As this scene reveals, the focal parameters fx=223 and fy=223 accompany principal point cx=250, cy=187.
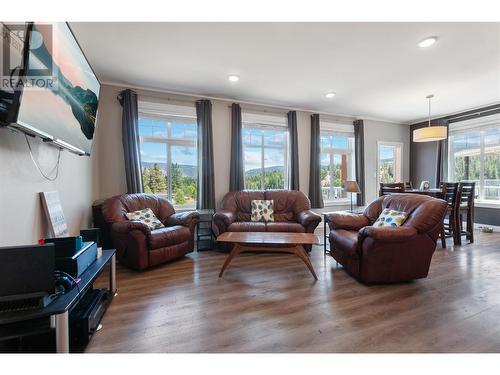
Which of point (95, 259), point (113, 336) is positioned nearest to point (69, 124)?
point (95, 259)

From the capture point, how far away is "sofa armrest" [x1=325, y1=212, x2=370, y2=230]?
2.98 metres

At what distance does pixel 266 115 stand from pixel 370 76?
1.91 metres

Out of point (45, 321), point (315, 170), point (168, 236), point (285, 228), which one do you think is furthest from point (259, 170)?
point (45, 321)

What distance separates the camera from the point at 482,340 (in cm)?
152

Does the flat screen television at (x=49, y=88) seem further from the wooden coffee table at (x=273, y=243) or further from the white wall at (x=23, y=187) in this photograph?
the wooden coffee table at (x=273, y=243)

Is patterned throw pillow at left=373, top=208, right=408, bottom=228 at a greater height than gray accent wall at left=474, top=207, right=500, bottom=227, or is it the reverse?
patterned throw pillow at left=373, top=208, right=408, bottom=228

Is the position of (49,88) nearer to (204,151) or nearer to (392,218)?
(204,151)

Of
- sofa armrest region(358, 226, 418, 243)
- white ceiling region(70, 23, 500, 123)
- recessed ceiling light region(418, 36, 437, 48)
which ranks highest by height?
white ceiling region(70, 23, 500, 123)

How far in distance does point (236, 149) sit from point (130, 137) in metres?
1.78

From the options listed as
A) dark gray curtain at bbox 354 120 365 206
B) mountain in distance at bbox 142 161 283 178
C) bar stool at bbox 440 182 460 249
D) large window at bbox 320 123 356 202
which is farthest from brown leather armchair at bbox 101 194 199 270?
bar stool at bbox 440 182 460 249

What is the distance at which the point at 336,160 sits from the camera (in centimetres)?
536

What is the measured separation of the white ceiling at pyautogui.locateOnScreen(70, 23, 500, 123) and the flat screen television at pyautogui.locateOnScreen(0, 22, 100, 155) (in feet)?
2.25

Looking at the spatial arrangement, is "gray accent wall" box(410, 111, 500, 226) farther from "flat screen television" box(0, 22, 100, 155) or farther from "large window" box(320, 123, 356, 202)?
"flat screen television" box(0, 22, 100, 155)

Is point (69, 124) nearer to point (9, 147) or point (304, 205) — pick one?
point (9, 147)
